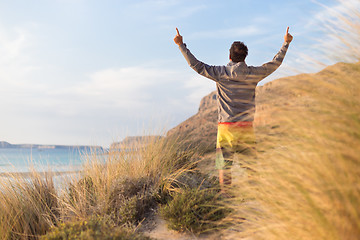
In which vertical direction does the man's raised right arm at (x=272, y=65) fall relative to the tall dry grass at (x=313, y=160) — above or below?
above

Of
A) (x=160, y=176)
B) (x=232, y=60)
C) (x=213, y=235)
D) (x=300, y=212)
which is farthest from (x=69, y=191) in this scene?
(x=300, y=212)

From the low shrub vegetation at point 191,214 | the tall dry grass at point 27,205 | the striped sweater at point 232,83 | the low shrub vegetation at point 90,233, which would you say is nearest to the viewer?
the low shrub vegetation at point 90,233

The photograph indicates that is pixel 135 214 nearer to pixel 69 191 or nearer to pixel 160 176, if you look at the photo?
pixel 160 176

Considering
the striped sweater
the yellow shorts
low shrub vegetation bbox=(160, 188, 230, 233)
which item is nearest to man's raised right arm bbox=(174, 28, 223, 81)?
the striped sweater

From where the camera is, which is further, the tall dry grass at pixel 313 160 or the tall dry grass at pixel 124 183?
the tall dry grass at pixel 124 183

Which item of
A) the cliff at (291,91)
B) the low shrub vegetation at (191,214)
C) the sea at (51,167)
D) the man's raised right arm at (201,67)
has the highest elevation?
the man's raised right arm at (201,67)

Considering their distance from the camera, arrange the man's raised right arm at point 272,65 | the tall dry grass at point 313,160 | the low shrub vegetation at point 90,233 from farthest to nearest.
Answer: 1. the man's raised right arm at point 272,65
2. the low shrub vegetation at point 90,233
3. the tall dry grass at point 313,160

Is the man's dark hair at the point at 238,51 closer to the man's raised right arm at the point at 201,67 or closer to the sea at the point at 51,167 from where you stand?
the man's raised right arm at the point at 201,67

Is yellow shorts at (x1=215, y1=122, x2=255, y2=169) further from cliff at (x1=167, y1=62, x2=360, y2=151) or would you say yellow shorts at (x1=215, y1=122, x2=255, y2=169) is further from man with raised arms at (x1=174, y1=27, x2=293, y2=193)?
Result: cliff at (x1=167, y1=62, x2=360, y2=151)

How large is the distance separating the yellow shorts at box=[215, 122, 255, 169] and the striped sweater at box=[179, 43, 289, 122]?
94mm

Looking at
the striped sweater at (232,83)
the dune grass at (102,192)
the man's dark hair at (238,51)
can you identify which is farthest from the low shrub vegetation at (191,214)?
the man's dark hair at (238,51)

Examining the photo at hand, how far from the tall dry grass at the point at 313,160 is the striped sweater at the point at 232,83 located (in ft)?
3.73

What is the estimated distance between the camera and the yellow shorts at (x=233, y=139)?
14.2ft

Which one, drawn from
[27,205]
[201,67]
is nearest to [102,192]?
[27,205]
